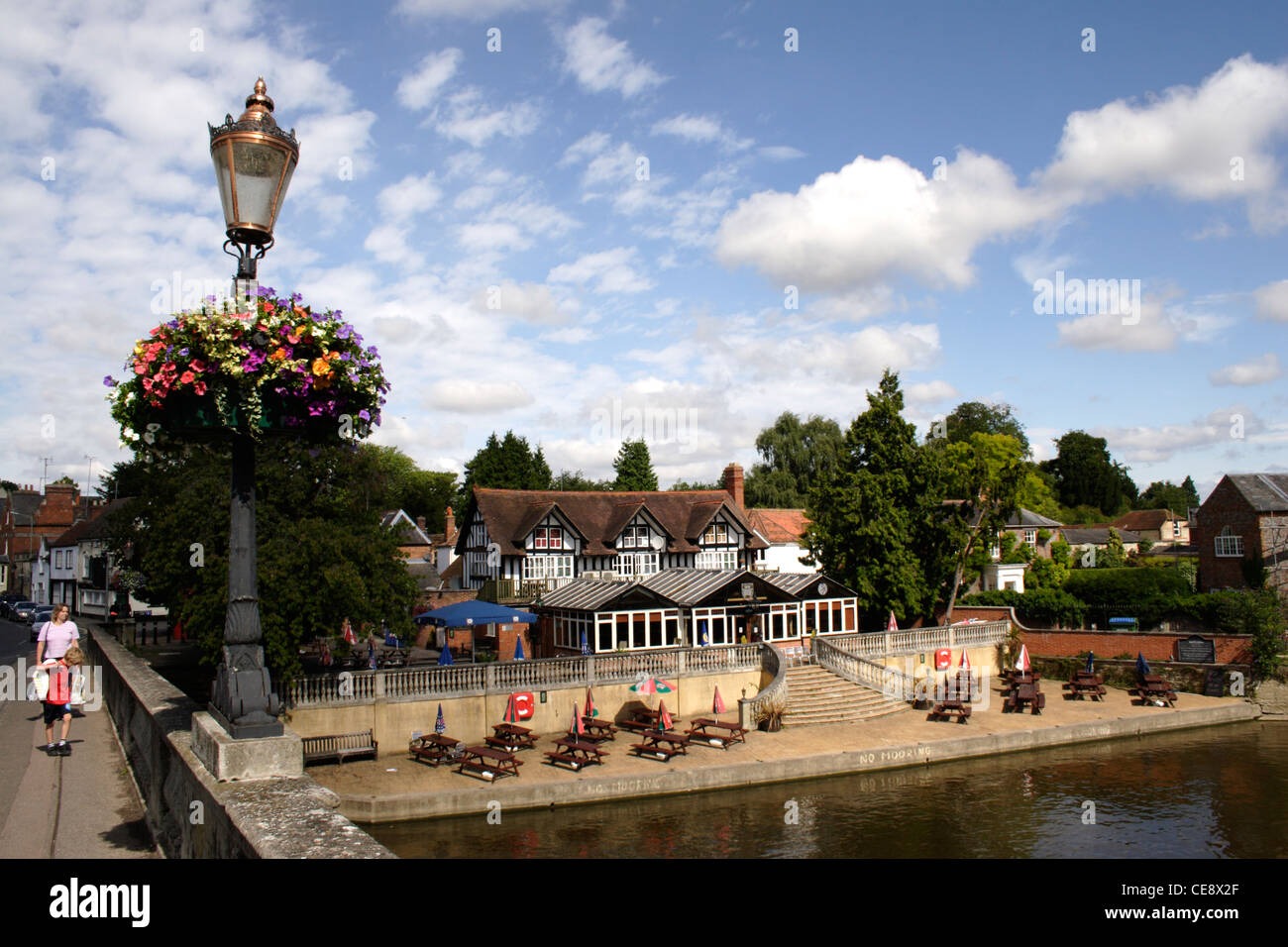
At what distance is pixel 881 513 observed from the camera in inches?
1497

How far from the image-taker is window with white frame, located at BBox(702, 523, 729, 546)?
146 ft

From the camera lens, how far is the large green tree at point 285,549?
19953 millimetres

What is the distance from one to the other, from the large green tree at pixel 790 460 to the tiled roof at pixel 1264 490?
26.0 m

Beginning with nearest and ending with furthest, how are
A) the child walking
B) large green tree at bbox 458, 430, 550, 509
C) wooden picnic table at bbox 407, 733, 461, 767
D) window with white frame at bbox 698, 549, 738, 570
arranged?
the child walking
wooden picnic table at bbox 407, 733, 461, 767
window with white frame at bbox 698, 549, 738, 570
large green tree at bbox 458, 430, 550, 509

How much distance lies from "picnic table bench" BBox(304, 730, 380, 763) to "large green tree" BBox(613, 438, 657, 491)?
62.2m

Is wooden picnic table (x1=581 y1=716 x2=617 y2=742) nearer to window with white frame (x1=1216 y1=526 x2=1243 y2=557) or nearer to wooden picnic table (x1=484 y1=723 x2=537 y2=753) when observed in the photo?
wooden picnic table (x1=484 y1=723 x2=537 y2=753)

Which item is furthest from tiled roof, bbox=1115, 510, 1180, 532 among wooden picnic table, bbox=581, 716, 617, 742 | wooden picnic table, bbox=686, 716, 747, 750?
wooden picnic table, bbox=581, 716, 617, 742

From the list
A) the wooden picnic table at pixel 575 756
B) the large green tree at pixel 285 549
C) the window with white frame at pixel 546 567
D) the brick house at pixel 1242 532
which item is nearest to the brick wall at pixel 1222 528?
the brick house at pixel 1242 532

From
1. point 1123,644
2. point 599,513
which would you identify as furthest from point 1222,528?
point 599,513

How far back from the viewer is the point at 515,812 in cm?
1953

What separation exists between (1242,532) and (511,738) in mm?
39651

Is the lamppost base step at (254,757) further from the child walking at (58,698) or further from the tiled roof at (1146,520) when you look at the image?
the tiled roof at (1146,520)
